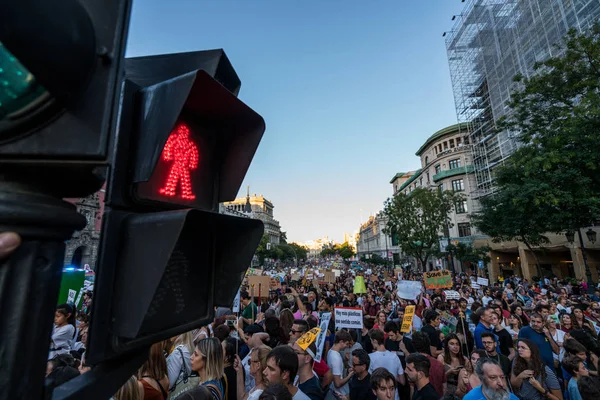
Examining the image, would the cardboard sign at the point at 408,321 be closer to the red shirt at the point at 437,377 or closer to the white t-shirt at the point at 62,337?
the red shirt at the point at 437,377

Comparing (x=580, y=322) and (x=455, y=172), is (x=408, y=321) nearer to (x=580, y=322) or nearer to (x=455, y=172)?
(x=580, y=322)

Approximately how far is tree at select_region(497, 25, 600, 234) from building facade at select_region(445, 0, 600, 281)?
3413 millimetres

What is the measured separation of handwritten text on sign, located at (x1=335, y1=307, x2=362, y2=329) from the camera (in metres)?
7.00

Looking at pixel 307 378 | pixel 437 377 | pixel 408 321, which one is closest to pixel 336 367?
pixel 307 378

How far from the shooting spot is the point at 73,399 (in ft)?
3.23

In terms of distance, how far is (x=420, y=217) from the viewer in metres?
31.5

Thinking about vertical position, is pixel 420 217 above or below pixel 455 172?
below

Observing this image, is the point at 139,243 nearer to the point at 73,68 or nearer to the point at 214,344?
the point at 73,68

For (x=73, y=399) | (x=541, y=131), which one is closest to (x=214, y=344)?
(x=73, y=399)

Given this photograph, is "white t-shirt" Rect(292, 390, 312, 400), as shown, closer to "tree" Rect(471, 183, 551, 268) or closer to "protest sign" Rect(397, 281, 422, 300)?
"protest sign" Rect(397, 281, 422, 300)

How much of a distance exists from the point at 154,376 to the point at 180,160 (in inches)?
129

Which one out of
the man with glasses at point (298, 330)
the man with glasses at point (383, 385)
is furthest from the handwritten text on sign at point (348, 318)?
the man with glasses at point (383, 385)

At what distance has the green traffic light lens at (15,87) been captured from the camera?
0.86 metres

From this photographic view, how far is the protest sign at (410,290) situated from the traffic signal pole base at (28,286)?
11.0 meters
